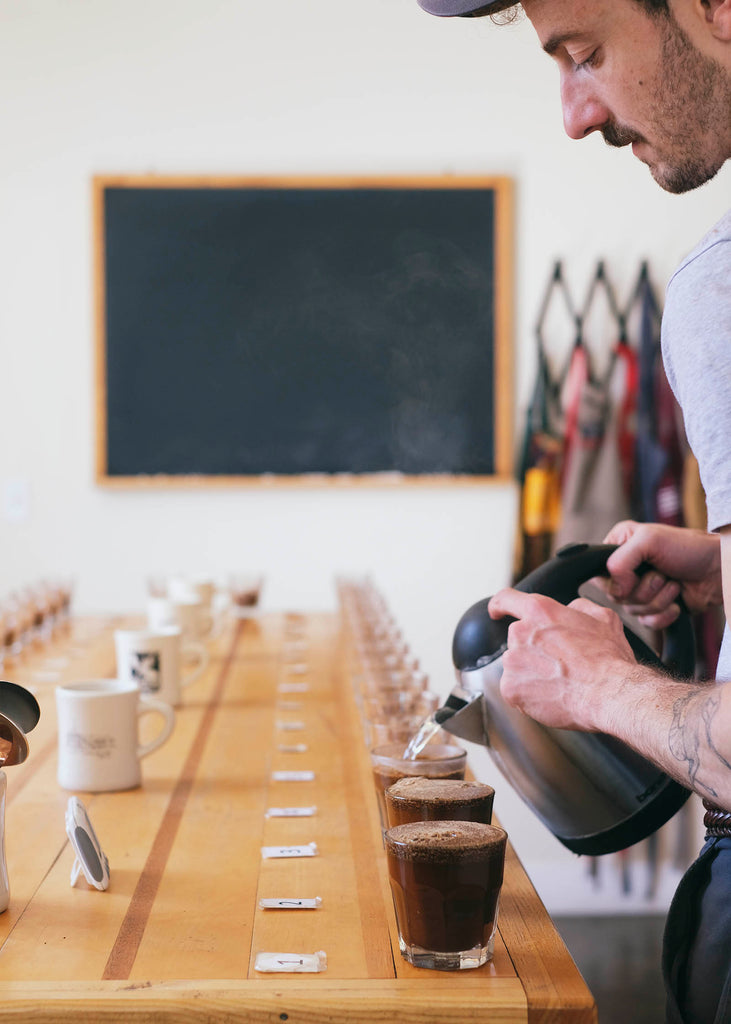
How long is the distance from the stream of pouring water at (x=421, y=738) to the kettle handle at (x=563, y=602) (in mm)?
72

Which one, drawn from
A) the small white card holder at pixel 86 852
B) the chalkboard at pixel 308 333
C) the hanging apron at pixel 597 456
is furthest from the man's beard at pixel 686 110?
the chalkboard at pixel 308 333

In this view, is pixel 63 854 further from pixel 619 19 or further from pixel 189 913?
pixel 619 19

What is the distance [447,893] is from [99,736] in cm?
62

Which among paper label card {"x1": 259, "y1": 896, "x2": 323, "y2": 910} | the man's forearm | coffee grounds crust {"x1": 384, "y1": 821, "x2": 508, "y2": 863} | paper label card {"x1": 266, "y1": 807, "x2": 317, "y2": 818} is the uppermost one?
the man's forearm

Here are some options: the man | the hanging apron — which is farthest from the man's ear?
the hanging apron

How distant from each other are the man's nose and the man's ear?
0.40 feet

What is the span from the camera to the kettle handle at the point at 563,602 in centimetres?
115

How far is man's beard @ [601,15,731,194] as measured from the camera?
0.96 meters

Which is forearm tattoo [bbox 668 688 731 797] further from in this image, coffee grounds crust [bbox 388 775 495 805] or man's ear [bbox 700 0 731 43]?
man's ear [bbox 700 0 731 43]

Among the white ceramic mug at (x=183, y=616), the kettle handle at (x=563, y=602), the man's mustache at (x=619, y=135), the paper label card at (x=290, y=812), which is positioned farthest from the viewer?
the white ceramic mug at (x=183, y=616)

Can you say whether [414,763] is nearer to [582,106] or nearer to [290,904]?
[290,904]

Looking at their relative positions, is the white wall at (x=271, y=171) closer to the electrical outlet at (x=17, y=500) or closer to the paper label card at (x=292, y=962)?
the electrical outlet at (x=17, y=500)

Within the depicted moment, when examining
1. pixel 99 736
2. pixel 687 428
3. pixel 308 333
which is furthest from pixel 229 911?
pixel 308 333

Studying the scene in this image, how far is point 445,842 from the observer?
0.83m
